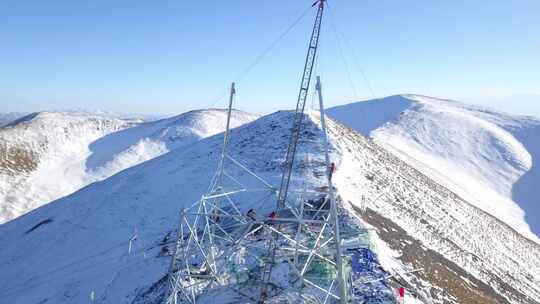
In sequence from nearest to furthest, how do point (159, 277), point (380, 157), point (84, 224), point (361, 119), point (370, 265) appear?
point (370, 265) < point (159, 277) < point (84, 224) < point (380, 157) < point (361, 119)

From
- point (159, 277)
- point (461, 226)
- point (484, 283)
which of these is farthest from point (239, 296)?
point (461, 226)

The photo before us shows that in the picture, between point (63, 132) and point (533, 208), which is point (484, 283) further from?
point (63, 132)

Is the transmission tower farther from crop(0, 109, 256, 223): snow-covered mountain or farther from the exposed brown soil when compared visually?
crop(0, 109, 256, 223): snow-covered mountain

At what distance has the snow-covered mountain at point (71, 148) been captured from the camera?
3521 inches

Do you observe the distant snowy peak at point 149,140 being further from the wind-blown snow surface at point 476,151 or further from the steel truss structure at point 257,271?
the steel truss structure at point 257,271

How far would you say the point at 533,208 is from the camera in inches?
3199

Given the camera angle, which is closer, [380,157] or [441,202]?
[441,202]

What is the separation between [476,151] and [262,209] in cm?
8990

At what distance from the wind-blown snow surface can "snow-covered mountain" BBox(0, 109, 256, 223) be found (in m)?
58.3

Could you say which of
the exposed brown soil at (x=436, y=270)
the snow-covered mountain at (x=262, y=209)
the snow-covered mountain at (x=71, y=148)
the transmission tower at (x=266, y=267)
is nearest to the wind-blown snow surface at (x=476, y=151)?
the snow-covered mountain at (x=262, y=209)

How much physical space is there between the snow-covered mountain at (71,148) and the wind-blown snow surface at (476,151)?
58.3 meters

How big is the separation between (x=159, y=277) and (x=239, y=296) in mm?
6802

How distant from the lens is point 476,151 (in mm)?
102812

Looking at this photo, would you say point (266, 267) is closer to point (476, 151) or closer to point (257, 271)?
point (257, 271)
